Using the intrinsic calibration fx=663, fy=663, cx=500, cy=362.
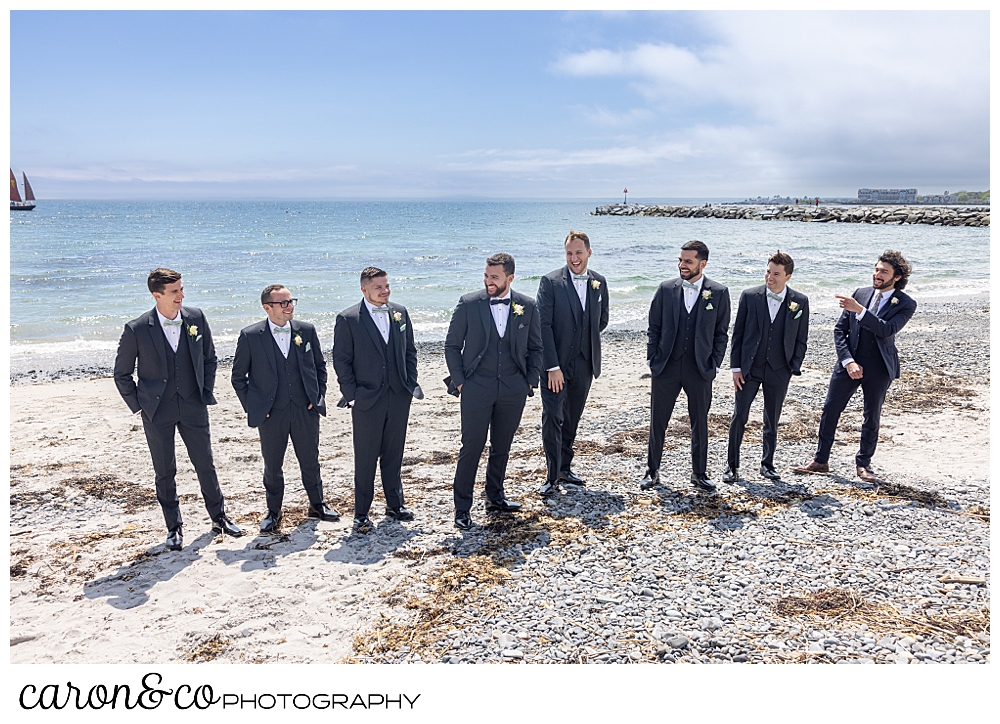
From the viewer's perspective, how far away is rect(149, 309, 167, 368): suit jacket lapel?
203 inches

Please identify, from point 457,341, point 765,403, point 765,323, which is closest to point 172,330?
point 457,341

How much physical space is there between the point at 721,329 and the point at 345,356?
3.37 meters

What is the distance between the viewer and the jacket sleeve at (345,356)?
5402 millimetres

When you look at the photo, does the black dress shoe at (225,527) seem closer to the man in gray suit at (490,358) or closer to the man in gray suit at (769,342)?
the man in gray suit at (490,358)

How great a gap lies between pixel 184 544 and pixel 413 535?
188 cm

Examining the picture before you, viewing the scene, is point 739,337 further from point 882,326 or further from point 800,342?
point 882,326

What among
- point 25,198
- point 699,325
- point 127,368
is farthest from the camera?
point 25,198

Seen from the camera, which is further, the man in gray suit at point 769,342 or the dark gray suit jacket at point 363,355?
the man in gray suit at point 769,342

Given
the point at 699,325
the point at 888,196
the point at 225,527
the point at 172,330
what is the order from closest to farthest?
the point at 172,330 → the point at 225,527 → the point at 699,325 → the point at 888,196

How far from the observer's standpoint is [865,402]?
639cm

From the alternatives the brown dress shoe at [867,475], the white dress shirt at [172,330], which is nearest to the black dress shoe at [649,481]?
the brown dress shoe at [867,475]

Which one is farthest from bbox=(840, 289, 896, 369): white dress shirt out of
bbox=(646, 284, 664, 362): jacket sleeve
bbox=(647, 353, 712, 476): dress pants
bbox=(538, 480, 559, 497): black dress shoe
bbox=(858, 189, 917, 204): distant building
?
bbox=(858, 189, 917, 204): distant building

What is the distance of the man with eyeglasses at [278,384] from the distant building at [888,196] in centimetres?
14666

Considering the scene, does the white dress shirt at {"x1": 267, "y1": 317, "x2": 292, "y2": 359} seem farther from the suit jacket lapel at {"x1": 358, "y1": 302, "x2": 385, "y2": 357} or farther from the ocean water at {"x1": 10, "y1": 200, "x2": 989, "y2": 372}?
the ocean water at {"x1": 10, "y1": 200, "x2": 989, "y2": 372}
